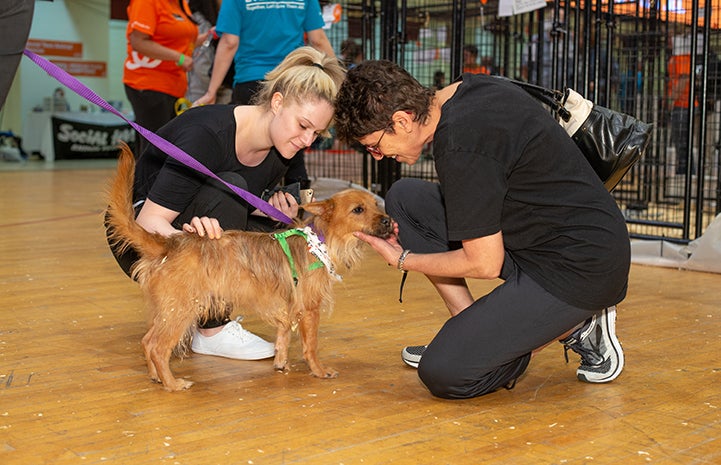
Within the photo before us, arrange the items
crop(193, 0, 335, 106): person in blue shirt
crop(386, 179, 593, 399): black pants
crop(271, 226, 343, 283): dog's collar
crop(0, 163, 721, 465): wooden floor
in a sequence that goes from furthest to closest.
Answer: crop(193, 0, 335, 106): person in blue shirt → crop(271, 226, 343, 283): dog's collar → crop(386, 179, 593, 399): black pants → crop(0, 163, 721, 465): wooden floor

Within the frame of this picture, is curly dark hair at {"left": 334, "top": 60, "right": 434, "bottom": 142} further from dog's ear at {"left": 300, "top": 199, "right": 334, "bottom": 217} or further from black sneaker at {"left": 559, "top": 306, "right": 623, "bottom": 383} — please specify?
black sneaker at {"left": 559, "top": 306, "right": 623, "bottom": 383}

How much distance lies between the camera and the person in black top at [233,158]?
8.82 ft

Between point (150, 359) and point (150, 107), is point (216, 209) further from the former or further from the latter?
point (150, 107)

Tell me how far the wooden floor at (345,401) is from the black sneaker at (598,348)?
0.05 meters

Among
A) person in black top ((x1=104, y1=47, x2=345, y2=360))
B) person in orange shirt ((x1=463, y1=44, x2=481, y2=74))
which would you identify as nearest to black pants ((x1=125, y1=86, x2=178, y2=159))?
person in black top ((x1=104, y1=47, x2=345, y2=360))

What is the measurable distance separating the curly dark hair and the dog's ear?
0.39 m

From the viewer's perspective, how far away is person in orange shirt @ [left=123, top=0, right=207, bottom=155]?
504cm

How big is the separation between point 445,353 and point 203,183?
3.35 feet

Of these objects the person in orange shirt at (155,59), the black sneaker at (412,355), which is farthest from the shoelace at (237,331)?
the person in orange shirt at (155,59)

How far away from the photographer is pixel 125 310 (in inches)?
139

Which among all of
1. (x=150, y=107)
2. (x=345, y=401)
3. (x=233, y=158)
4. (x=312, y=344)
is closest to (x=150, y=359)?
(x=312, y=344)

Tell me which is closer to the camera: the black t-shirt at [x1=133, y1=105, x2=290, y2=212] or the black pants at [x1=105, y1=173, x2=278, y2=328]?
the black t-shirt at [x1=133, y1=105, x2=290, y2=212]

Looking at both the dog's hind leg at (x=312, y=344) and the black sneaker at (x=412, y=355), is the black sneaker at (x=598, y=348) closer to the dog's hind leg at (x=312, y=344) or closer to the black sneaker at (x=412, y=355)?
the black sneaker at (x=412, y=355)

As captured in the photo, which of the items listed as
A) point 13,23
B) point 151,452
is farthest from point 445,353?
point 13,23
